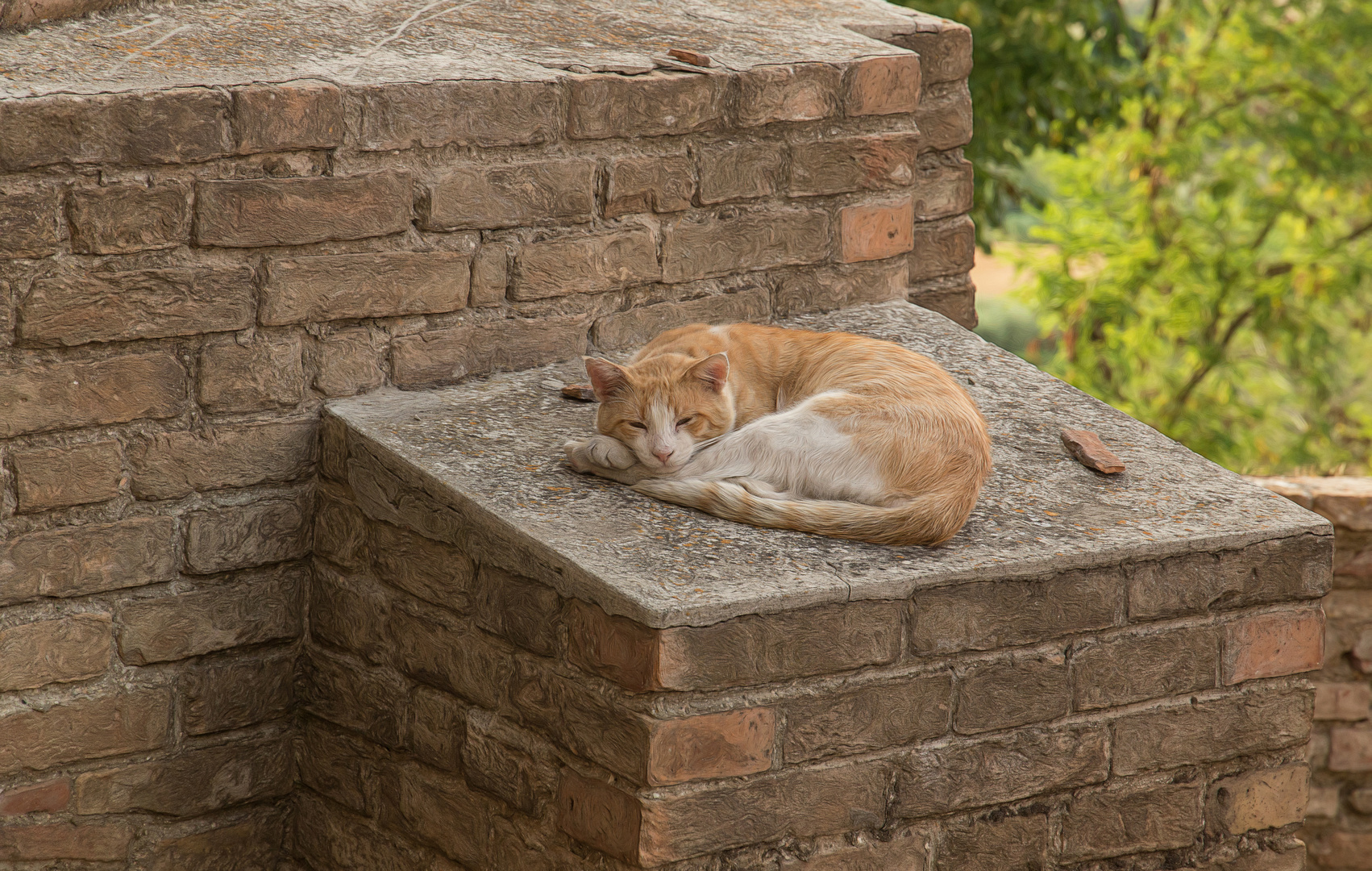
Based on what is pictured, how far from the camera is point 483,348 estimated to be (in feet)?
9.28

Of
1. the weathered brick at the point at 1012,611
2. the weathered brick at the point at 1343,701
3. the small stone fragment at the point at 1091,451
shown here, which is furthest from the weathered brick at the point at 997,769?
the weathered brick at the point at 1343,701

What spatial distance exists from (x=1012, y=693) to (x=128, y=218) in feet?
5.99

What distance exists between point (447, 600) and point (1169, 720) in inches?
54.7

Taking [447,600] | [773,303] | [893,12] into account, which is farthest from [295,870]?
[893,12]

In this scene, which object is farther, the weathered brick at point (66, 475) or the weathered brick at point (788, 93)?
the weathered brick at point (788, 93)

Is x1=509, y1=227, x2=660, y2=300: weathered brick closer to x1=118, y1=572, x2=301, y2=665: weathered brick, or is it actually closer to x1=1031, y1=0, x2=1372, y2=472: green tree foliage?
x1=118, y1=572, x2=301, y2=665: weathered brick

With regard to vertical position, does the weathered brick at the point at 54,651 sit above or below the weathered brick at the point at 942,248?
below

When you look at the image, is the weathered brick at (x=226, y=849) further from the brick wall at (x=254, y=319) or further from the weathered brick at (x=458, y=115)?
the weathered brick at (x=458, y=115)

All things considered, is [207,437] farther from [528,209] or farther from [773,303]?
[773,303]

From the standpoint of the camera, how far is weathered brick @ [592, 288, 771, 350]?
2.97 m

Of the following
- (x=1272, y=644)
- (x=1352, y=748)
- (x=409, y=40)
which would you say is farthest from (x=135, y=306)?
(x=1352, y=748)

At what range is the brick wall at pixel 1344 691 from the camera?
151 inches

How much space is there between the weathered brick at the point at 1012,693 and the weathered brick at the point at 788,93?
1379 mm

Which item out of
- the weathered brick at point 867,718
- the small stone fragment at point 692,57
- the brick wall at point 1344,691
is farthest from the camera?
the brick wall at point 1344,691
